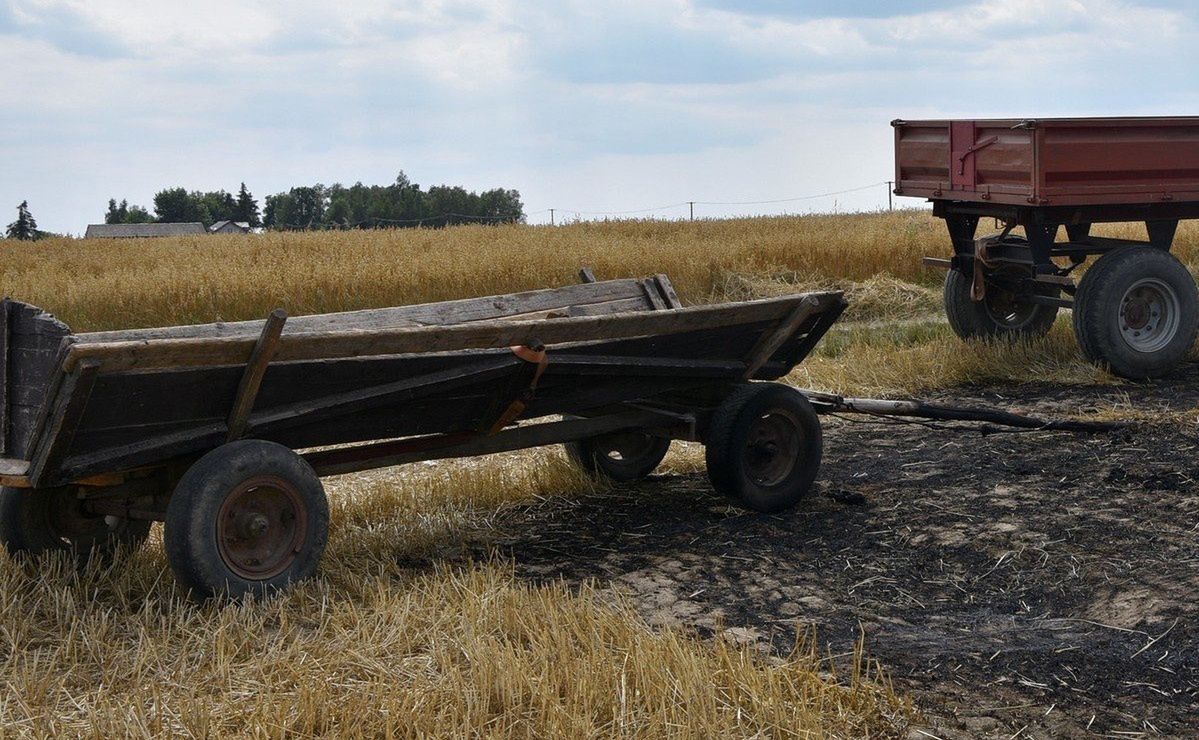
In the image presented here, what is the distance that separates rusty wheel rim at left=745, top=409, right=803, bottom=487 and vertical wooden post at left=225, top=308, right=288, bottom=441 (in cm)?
244

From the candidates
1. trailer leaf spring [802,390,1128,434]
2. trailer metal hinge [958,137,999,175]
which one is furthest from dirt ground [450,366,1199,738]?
trailer metal hinge [958,137,999,175]

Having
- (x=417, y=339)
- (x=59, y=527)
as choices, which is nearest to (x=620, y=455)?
(x=417, y=339)

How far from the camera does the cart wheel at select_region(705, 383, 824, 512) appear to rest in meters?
6.19

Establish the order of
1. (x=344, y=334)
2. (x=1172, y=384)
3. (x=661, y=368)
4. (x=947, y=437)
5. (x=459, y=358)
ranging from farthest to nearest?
(x=1172, y=384) → (x=947, y=437) → (x=661, y=368) → (x=459, y=358) → (x=344, y=334)

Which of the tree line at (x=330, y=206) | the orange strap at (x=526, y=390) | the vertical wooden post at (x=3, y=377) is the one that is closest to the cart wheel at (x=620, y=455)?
the orange strap at (x=526, y=390)

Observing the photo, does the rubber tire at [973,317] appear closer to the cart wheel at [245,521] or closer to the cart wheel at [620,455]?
the cart wheel at [620,455]

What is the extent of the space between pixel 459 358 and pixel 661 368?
3.60 ft

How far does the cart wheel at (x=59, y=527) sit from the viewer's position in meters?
5.18

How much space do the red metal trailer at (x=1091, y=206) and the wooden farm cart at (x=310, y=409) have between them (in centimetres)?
402

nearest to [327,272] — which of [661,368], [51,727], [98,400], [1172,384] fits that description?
[1172,384]

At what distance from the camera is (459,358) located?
17.3 feet

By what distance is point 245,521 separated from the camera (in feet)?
15.6

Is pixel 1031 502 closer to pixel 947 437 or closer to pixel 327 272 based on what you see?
pixel 947 437

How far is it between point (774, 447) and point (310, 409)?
232 centimetres
